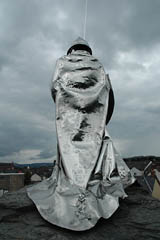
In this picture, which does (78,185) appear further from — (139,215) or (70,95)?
(70,95)

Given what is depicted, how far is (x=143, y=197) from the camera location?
10.4ft

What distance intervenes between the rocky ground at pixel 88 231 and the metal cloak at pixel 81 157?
95 millimetres

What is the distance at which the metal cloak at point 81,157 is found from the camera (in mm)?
2299

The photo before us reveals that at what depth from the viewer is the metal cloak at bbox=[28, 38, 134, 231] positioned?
2299 mm

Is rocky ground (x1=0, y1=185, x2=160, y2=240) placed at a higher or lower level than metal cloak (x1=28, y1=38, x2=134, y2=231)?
lower

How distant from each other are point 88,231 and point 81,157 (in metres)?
1.06

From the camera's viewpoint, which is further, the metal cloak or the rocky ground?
the metal cloak

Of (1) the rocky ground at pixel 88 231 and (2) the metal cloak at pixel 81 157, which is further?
(2) the metal cloak at pixel 81 157

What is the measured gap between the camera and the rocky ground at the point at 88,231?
2.10m

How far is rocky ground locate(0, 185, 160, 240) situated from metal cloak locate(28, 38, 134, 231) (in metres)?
0.10

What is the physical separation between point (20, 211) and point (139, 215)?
1398 millimetres

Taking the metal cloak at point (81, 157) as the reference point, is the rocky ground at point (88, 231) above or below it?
below

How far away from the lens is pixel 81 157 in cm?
305

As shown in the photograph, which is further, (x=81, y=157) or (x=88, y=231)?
(x=81, y=157)
